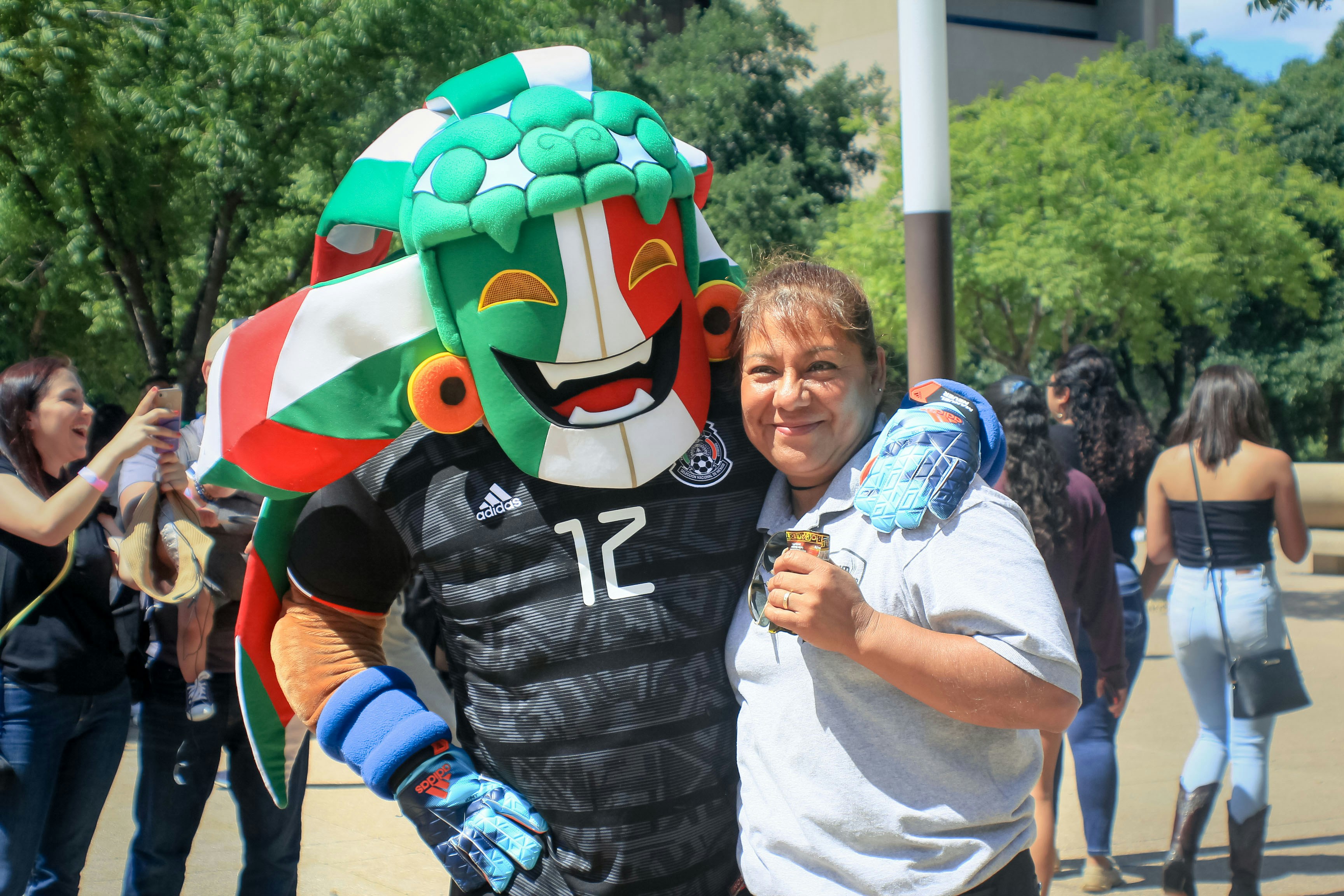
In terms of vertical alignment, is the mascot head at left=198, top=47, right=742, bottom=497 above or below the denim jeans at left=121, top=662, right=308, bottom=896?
above

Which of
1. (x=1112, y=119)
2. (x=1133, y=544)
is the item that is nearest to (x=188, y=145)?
(x=1133, y=544)

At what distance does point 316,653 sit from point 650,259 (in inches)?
35.0

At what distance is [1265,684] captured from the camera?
4.05 metres

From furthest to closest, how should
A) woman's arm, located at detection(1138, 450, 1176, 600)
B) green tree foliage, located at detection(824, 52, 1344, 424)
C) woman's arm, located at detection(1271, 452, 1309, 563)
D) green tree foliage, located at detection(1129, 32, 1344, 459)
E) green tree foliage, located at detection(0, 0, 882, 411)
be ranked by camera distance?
green tree foliage, located at detection(1129, 32, 1344, 459) → green tree foliage, located at detection(824, 52, 1344, 424) → green tree foliage, located at detection(0, 0, 882, 411) → woman's arm, located at detection(1138, 450, 1176, 600) → woman's arm, located at detection(1271, 452, 1309, 563)

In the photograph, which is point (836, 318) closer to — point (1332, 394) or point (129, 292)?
point (129, 292)

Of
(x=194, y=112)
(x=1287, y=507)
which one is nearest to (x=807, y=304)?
(x=1287, y=507)

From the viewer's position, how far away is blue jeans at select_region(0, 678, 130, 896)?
333 cm

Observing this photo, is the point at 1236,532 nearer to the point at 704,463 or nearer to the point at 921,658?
the point at 704,463

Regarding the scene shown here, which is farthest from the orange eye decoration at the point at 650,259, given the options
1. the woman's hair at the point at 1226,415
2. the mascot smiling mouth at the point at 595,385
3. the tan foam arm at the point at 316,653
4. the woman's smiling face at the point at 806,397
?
the woman's hair at the point at 1226,415

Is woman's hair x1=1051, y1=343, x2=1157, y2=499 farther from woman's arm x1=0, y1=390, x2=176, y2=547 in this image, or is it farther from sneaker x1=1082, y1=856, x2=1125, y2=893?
woman's arm x1=0, y1=390, x2=176, y2=547

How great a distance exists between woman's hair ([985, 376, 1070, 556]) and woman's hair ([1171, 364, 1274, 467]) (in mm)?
560

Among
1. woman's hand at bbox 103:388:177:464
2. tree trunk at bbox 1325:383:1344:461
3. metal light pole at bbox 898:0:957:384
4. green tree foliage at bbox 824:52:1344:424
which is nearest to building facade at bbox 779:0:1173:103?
tree trunk at bbox 1325:383:1344:461

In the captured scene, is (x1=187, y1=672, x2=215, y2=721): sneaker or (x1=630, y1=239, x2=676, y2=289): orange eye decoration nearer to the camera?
(x1=630, y1=239, x2=676, y2=289): orange eye decoration

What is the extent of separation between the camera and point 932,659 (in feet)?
5.52
